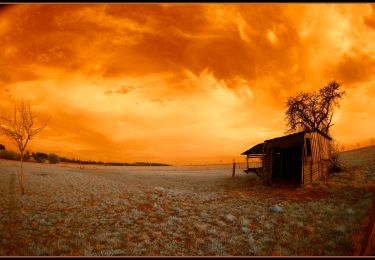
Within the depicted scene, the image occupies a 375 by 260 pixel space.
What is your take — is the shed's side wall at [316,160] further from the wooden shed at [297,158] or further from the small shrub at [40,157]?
the small shrub at [40,157]

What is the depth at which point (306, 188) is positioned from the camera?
61.4 feet

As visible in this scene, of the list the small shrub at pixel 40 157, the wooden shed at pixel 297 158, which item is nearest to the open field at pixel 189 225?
the wooden shed at pixel 297 158

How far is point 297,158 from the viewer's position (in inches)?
1062

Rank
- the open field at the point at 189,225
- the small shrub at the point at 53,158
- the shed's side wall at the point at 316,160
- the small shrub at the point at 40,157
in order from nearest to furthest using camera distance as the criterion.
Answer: the open field at the point at 189,225 → the shed's side wall at the point at 316,160 → the small shrub at the point at 40,157 → the small shrub at the point at 53,158

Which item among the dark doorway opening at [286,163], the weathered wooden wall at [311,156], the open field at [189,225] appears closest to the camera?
the open field at [189,225]

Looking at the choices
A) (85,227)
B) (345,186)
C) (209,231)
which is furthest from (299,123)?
(85,227)

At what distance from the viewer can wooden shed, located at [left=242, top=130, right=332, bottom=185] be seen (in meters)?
20.3

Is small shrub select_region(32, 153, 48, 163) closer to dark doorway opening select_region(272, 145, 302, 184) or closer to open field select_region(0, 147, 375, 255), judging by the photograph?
open field select_region(0, 147, 375, 255)

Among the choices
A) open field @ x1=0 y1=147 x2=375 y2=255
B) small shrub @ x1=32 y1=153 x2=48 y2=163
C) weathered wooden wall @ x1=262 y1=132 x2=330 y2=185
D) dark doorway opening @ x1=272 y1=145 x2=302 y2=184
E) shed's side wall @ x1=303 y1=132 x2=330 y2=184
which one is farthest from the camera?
small shrub @ x1=32 y1=153 x2=48 y2=163

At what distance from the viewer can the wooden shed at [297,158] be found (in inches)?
800

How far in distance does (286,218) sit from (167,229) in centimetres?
573

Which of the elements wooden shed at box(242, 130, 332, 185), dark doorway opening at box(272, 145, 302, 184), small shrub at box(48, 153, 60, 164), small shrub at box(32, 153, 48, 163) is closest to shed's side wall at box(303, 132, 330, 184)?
wooden shed at box(242, 130, 332, 185)

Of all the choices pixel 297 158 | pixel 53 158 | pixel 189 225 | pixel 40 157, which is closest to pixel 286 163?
pixel 297 158

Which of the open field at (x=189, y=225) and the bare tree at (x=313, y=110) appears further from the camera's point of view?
the bare tree at (x=313, y=110)
